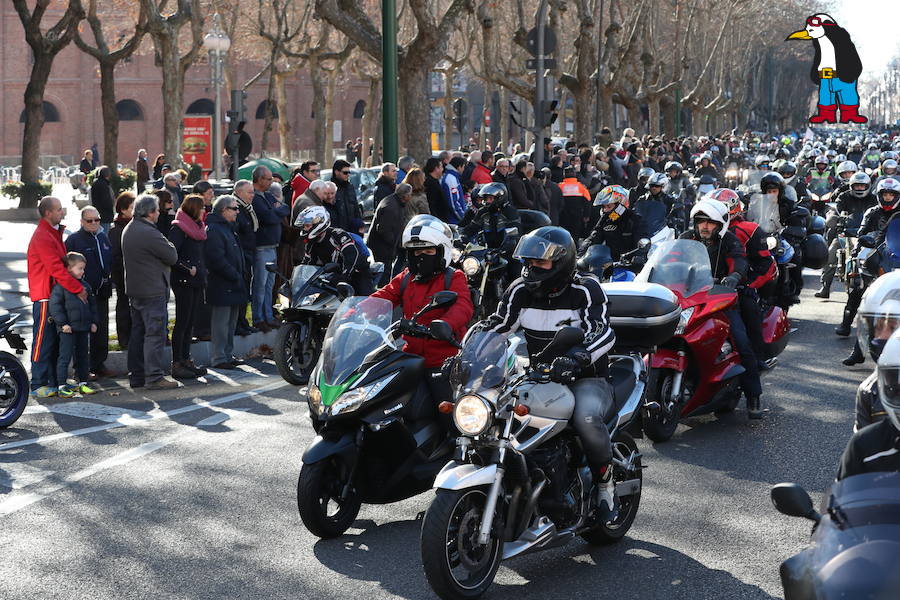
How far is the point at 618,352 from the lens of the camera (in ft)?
27.3

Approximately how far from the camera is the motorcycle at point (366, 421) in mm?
6953

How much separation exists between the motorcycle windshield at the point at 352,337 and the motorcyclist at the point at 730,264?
3716mm

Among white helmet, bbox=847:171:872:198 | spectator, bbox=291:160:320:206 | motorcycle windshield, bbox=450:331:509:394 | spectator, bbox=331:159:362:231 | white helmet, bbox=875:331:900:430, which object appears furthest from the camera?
white helmet, bbox=847:171:872:198

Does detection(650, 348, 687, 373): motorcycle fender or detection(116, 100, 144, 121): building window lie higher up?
detection(116, 100, 144, 121): building window

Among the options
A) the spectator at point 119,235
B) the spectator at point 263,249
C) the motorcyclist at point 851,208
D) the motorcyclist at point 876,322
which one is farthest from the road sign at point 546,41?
the motorcyclist at point 876,322

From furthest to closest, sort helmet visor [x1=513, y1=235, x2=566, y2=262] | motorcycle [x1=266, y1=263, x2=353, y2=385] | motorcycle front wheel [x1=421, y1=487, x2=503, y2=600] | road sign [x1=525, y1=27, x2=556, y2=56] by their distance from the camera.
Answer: road sign [x1=525, y1=27, x2=556, y2=56] < motorcycle [x1=266, y1=263, x2=353, y2=385] < helmet visor [x1=513, y1=235, x2=566, y2=262] < motorcycle front wheel [x1=421, y1=487, x2=503, y2=600]

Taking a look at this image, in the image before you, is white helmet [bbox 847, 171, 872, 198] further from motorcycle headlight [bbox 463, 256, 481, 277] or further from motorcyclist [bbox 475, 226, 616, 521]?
motorcyclist [bbox 475, 226, 616, 521]

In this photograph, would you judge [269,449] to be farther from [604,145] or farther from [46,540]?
[604,145]

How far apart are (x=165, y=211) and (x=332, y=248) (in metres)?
1.86

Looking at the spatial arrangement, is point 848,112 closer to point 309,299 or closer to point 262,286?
point 262,286

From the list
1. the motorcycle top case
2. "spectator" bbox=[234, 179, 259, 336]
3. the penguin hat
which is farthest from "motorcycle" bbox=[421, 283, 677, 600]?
the penguin hat

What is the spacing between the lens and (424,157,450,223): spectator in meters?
18.1

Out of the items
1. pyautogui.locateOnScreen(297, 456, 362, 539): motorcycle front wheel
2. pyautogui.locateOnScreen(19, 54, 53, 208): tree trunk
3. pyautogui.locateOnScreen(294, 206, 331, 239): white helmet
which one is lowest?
pyautogui.locateOnScreen(297, 456, 362, 539): motorcycle front wheel

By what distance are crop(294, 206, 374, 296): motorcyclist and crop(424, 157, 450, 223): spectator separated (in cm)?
567
